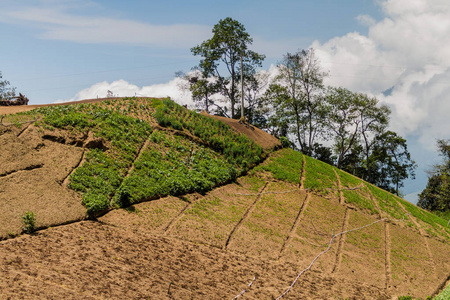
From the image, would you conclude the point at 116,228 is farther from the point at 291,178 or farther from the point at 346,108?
the point at 346,108

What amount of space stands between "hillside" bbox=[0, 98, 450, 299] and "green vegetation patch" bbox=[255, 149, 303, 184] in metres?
0.17

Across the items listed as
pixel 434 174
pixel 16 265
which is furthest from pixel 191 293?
pixel 434 174

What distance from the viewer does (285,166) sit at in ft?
90.0

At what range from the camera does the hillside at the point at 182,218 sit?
481 inches

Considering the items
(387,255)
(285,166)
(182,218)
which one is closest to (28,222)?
(182,218)

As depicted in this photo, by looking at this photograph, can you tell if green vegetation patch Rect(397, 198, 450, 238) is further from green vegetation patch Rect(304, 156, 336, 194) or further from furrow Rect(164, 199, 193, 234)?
furrow Rect(164, 199, 193, 234)

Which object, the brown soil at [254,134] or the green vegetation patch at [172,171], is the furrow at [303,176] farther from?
the green vegetation patch at [172,171]

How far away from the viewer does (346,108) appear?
4391 cm

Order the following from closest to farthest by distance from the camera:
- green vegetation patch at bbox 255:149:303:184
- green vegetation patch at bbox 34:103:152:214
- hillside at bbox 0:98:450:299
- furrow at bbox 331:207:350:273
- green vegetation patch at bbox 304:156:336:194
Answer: hillside at bbox 0:98:450:299 < green vegetation patch at bbox 34:103:152:214 < furrow at bbox 331:207:350:273 < green vegetation patch at bbox 255:149:303:184 < green vegetation patch at bbox 304:156:336:194

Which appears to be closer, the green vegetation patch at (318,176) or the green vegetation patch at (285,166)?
the green vegetation patch at (285,166)

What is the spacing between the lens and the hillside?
1221 centimetres

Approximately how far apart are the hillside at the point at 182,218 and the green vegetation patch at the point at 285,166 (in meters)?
0.17

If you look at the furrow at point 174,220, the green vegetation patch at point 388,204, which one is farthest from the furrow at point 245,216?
the green vegetation patch at point 388,204

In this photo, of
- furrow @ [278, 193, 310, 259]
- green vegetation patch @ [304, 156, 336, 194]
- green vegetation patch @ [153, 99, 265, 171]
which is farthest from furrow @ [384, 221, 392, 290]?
green vegetation patch @ [153, 99, 265, 171]
